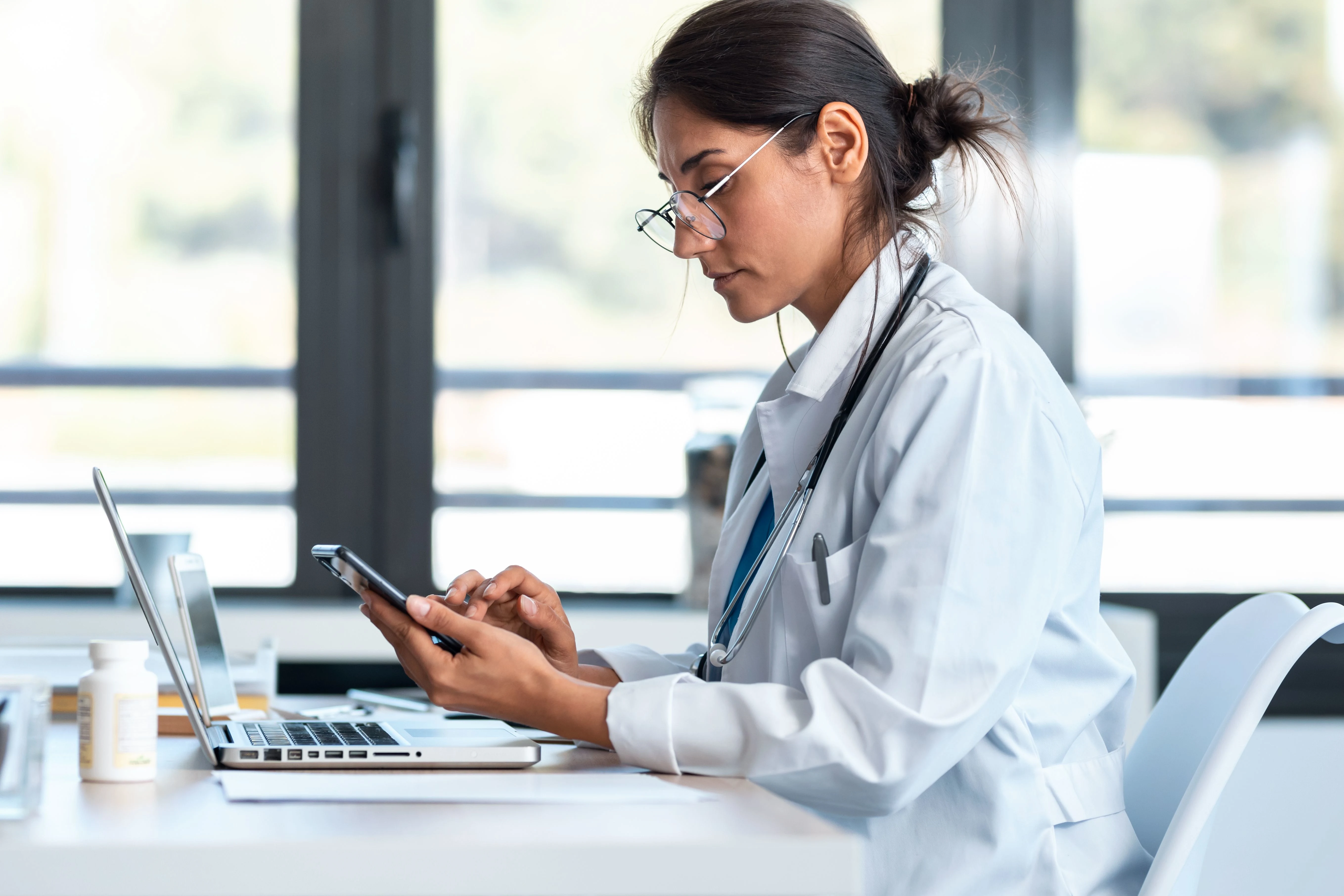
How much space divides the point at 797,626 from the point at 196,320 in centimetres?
166

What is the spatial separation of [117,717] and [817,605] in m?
0.56

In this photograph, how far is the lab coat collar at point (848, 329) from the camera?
4.24 ft

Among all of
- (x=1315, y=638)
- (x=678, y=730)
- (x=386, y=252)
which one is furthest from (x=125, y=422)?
(x=1315, y=638)

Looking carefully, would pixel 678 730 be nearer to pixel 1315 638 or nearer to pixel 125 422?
pixel 1315 638

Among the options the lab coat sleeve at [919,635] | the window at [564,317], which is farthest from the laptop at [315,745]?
the window at [564,317]

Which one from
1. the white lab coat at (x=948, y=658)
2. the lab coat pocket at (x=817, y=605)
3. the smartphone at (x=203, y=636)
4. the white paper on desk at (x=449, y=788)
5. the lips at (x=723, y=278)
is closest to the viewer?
the white paper on desk at (x=449, y=788)

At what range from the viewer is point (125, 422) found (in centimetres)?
245

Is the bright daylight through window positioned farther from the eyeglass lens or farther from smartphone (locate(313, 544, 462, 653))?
smartphone (locate(313, 544, 462, 653))

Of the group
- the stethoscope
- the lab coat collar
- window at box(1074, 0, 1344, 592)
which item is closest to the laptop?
the stethoscope

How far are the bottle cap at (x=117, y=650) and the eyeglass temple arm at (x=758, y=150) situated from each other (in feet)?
2.22

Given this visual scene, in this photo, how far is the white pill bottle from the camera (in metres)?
0.94

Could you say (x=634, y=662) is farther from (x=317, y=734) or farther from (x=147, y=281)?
(x=147, y=281)

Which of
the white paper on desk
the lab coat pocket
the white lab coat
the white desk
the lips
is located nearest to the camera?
the white desk

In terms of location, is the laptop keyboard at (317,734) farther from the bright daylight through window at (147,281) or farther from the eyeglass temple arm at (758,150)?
the bright daylight through window at (147,281)
